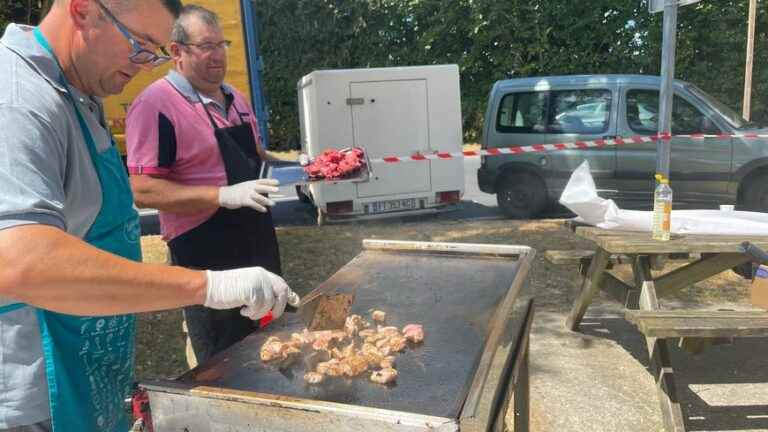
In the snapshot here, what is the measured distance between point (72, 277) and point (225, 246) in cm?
131

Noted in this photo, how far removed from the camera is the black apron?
2322 millimetres

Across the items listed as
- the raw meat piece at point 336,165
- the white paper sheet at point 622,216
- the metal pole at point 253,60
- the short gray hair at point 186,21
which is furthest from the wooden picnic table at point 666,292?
the metal pole at point 253,60

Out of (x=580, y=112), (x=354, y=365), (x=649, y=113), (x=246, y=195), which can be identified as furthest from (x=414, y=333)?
(x=649, y=113)

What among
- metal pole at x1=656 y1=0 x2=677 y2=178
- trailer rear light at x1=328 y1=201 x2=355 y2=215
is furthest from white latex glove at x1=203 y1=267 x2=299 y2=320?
trailer rear light at x1=328 y1=201 x2=355 y2=215

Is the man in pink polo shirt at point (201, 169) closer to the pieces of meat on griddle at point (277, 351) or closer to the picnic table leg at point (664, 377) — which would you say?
the pieces of meat on griddle at point (277, 351)

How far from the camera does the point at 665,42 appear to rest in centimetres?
571

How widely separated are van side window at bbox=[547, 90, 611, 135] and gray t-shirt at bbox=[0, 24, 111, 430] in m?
7.04

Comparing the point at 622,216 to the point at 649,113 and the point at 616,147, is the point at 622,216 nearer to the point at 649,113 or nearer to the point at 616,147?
the point at 616,147

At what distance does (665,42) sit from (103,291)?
5980mm

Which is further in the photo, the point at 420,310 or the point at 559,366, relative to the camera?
the point at 559,366

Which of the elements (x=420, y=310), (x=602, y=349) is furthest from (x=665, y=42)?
(x=420, y=310)

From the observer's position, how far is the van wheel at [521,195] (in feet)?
25.6

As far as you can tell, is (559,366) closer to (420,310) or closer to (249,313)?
(420,310)

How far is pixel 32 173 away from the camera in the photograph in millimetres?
1062
